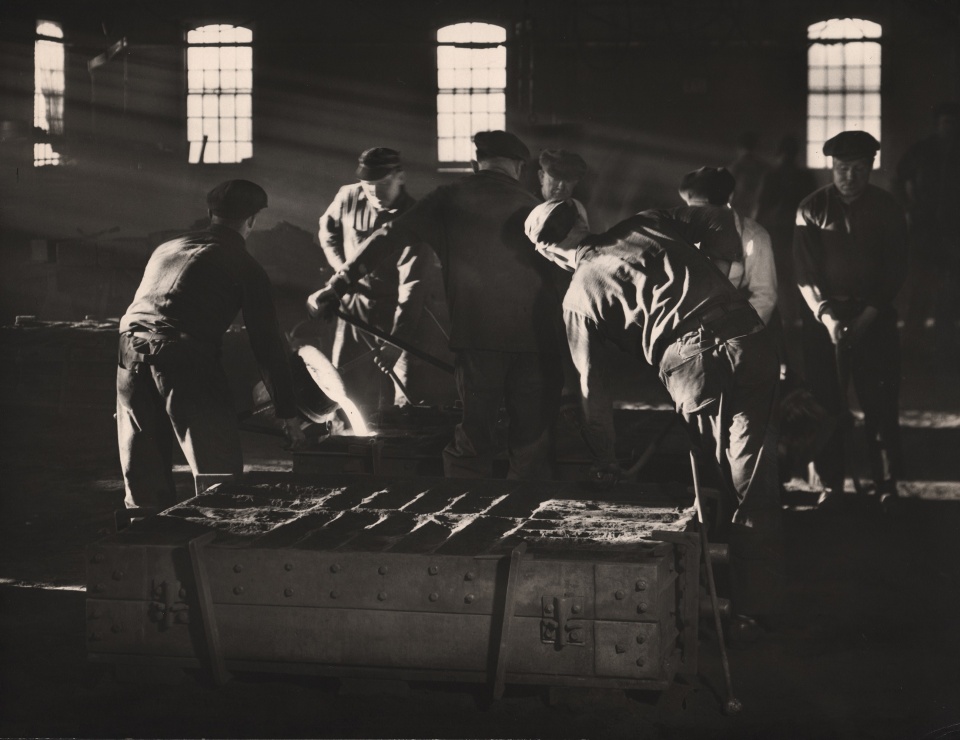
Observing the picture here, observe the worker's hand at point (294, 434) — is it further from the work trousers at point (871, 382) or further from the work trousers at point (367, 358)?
the work trousers at point (871, 382)

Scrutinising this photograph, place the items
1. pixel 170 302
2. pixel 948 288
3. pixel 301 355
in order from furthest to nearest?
pixel 301 355, pixel 948 288, pixel 170 302

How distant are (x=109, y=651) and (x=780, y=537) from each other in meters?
2.54

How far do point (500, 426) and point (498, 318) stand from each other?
0.65 m

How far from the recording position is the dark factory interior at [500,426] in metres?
3.65

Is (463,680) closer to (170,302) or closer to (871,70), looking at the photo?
(170,302)

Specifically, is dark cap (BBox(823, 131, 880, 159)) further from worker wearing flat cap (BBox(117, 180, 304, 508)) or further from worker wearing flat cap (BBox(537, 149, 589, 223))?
worker wearing flat cap (BBox(117, 180, 304, 508))

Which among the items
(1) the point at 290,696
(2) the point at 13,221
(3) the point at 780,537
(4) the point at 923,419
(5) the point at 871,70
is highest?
(5) the point at 871,70

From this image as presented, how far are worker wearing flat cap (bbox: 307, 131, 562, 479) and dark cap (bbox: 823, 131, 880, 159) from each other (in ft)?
5.35

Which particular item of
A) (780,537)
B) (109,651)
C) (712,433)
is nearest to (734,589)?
(780,537)

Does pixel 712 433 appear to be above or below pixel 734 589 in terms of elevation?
above

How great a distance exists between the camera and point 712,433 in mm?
4668

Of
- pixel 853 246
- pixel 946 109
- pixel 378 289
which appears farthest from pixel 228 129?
pixel 946 109

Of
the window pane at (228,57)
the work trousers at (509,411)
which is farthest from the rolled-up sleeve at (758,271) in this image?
the window pane at (228,57)

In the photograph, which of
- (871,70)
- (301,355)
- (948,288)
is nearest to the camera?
(948,288)
